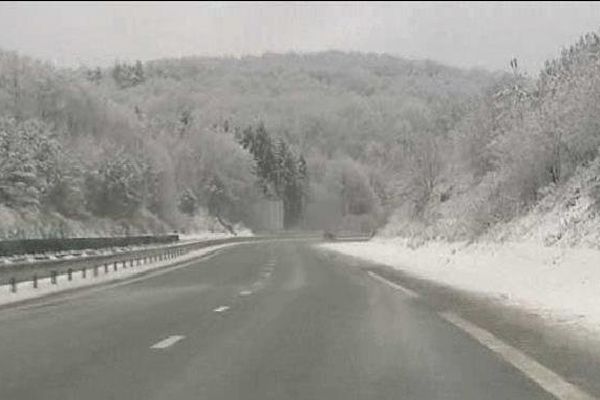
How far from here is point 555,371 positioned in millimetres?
11305

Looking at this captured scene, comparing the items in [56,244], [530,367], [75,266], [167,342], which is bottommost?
[530,367]

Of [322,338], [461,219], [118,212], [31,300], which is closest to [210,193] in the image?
[118,212]

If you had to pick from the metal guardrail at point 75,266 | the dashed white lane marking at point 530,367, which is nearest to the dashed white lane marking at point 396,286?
the dashed white lane marking at point 530,367

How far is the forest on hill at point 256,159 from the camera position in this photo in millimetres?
46219

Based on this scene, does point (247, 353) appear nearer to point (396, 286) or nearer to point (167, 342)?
point (167, 342)

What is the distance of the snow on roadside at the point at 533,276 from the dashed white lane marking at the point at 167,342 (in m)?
6.56

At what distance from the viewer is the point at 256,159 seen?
177 meters

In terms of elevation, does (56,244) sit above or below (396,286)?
above

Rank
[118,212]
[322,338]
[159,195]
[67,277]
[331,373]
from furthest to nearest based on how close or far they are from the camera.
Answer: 1. [159,195]
2. [118,212]
3. [67,277]
4. [322,338]
5. [331,373]

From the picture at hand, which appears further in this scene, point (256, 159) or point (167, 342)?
point (256, 159)

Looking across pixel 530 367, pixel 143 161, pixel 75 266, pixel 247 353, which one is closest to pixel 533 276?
pixel 247 353

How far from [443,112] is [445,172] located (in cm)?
7151

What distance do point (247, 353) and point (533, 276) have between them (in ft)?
51.6

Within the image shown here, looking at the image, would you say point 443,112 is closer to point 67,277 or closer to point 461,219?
point 461,219
